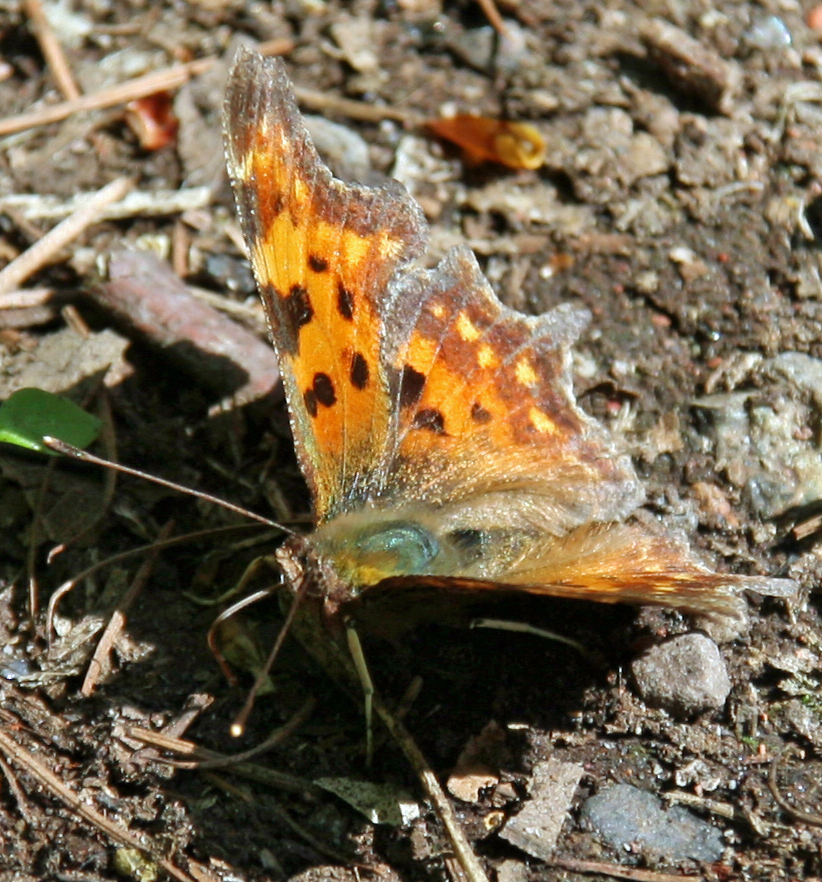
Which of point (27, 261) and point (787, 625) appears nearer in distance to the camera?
point (787, 625)

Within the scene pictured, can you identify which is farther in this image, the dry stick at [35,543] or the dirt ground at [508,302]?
the dry stick at [35,543]

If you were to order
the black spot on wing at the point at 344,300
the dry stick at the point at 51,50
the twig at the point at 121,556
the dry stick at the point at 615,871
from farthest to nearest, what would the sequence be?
the dry stick at the point at 51,50, the twig at the point at 121,556, the black spot on wing at the point at 344,300, the dry stick at the point at 615,871

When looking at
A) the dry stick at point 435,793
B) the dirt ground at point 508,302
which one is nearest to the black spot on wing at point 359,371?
the dirt ground at point 508,302

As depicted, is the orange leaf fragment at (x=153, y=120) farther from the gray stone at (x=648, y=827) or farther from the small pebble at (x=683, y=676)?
the gray stone at (x=648, y=827)

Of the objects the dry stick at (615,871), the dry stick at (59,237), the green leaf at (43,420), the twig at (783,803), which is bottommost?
the dry stick at (615,871)

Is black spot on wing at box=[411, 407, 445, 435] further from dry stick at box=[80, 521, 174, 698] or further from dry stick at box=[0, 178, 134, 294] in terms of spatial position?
dry stick at box=[0, 178, 134, 294]

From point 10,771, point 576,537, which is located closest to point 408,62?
Result: point 576,537

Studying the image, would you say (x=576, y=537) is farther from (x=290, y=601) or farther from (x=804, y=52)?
(x=804, y=52)

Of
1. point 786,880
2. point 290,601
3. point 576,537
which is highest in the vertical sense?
point 576,537
